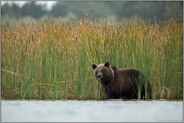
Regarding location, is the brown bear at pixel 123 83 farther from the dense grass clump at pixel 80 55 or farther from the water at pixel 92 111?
the water at pixel 92 111

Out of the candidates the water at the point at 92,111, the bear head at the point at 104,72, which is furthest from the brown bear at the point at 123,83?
the water at the point at 92,111

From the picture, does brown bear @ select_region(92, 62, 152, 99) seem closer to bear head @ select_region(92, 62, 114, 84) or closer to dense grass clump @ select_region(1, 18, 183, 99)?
bear head @ select_region(92, 62, 114, 84)

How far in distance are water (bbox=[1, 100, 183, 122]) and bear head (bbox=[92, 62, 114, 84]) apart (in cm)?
76

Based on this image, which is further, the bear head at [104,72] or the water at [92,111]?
the bear head at [104,72]

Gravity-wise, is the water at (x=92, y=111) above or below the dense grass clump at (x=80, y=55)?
below

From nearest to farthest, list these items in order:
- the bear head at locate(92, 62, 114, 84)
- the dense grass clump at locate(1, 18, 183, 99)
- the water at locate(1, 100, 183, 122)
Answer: the water at locate(1, 100, 183, 122) < the bear head at locate(92, 62, 114, 84) < the dense grass clump at locate(1, 18, 183, 99)

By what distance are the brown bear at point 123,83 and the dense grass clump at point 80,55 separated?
247mm

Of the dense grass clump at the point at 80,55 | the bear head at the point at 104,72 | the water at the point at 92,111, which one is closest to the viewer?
the water at the point at 92,111

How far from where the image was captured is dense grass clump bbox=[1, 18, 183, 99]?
1378 centimetres

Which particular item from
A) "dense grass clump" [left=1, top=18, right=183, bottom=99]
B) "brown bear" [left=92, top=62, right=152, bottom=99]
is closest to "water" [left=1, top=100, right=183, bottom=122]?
"brown bear" [left=92, top=62, right=152, bottom=99]

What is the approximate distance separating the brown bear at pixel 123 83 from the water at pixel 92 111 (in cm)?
60

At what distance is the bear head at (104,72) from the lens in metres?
13.6

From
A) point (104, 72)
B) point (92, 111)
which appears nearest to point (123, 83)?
point (104, 72)

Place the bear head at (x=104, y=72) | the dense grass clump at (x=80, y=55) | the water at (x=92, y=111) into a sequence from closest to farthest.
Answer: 1. the water at (x=92, y=111)
2. the bear head at (x=104, y=72)
3. the dense grass clump at (x=80, y=55)
